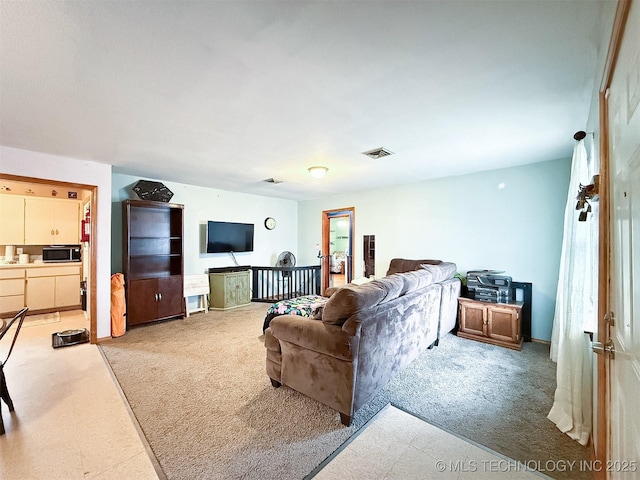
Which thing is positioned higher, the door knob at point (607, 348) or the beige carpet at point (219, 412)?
the door knob at point (607, 348)

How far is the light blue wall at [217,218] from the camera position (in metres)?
4.30

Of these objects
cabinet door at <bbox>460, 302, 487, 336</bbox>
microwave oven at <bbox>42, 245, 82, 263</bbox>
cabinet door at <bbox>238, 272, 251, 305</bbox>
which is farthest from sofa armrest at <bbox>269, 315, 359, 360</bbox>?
microwave oven at <bbox>42, 245, 82, 263</bbox>

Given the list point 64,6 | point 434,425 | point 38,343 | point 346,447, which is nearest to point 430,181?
point 434,425

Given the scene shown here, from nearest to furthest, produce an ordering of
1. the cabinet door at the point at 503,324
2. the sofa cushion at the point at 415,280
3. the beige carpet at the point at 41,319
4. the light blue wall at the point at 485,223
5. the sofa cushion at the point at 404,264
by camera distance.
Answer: the sofa cushion at the point at 415,280 → the cabinet door at the point at 503,324 → the light blue wall at the point at 485,223 → the beige carpet at the point at 41,319 → the sofa cushion at the point at 404,264

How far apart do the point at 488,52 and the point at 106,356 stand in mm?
4502

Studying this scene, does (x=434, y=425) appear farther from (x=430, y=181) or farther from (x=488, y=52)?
(x=430, y=181)

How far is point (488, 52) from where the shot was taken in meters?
A: 1.49

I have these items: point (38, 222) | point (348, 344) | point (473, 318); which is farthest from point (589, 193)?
point (38, 222)

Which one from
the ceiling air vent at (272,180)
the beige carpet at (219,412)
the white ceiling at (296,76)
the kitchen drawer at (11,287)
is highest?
the white ceiling at (296,76)

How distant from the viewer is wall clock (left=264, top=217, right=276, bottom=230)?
6358mm

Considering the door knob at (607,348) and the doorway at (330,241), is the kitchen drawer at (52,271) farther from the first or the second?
the door knob at (607,348)

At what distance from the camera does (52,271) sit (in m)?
4.86

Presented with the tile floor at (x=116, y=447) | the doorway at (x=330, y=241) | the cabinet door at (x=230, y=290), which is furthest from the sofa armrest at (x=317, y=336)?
the doorway at (x=330, y=241)

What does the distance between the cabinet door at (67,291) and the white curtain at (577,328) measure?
7.13 m
